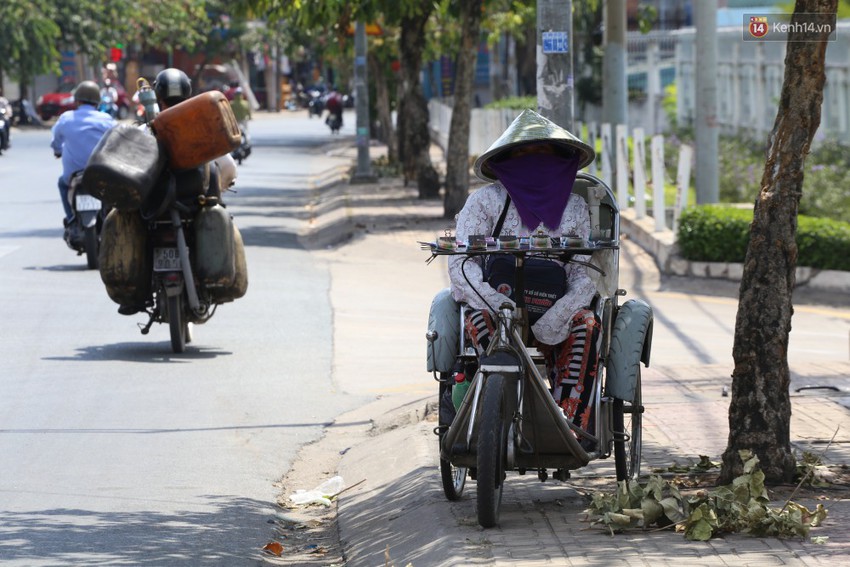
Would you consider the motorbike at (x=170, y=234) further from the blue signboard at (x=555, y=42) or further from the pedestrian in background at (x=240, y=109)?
the pedestrian in background at (x=240, y=109)

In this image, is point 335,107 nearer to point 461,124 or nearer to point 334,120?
point 334,120

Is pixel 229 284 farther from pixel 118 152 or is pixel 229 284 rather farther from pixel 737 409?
pixel 737 409

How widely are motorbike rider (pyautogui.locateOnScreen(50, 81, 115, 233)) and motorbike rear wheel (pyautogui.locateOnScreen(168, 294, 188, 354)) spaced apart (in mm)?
4188

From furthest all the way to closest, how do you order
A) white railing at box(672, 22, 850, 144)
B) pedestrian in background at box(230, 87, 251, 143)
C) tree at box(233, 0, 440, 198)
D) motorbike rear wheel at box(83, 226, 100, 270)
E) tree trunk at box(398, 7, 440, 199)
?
pedestrian in background at box(230, 87, 251, 143)
tree trunk at box(398, 7, 440, 199)
white railing at box(672, 22, 850, 144)
tree at box(233, 0, 440, 198)
motorbike rear wheel at box(83, 226, 100, 270)

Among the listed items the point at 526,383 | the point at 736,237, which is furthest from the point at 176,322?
the point at 736,237

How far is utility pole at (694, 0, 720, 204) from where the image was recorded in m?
17.9

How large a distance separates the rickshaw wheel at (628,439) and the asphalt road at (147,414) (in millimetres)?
1625

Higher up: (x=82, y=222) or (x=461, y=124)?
(x=461, y=124)

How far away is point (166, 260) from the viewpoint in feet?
37.2

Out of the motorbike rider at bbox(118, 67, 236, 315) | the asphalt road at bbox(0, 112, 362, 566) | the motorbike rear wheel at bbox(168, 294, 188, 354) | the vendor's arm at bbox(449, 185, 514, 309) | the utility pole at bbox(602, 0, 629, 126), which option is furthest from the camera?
the utility pole at bbox(602, 0, 629, 126)

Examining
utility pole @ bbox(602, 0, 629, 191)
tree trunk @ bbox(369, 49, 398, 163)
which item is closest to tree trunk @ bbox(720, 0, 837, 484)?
utility pole @ bbox(602, 0, 629, 191)

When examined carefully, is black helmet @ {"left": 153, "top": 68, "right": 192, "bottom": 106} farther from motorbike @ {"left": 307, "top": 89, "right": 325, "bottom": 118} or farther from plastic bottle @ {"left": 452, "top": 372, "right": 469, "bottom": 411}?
motorbike @ {"left": 307, "top": 89, "right": 325, "bottom": 118}

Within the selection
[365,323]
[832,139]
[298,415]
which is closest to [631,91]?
[832,139]

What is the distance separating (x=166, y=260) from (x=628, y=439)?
525 centimetres
